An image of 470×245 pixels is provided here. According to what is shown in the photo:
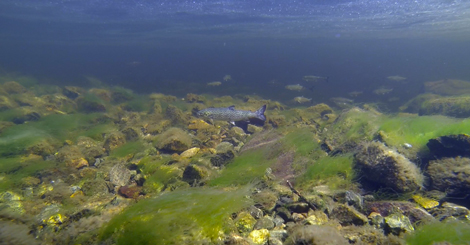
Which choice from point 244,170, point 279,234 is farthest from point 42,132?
point 279,234

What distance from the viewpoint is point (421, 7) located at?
84.1ft

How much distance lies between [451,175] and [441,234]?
1821 mm

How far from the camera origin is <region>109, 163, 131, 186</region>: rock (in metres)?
5.69

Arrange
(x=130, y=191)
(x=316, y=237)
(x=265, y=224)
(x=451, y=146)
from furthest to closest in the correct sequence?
(x=130, y=191) → (x=451, y=146) → (x=265, y=224) → (x=316, y=237)

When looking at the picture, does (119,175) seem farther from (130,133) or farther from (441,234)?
(441,234)

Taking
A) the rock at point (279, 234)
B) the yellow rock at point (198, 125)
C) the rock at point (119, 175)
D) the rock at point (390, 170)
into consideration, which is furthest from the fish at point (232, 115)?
the rock at point (279, 234)

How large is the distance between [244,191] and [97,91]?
808 inches

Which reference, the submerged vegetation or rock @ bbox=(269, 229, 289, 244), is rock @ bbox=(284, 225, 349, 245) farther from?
rock @ bbox=(269, 229, 289, 244)

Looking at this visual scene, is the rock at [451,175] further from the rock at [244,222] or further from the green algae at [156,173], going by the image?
the green algae at [156,173]

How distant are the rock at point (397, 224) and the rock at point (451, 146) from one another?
248 centimetres

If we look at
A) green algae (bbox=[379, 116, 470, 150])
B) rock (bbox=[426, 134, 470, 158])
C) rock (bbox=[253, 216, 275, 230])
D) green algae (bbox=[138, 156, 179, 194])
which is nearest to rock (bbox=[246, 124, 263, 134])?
green algae (bbox=[138, 156, 179, 194])

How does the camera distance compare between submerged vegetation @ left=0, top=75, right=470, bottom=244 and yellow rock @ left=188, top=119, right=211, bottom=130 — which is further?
yellow rock @ left=188, top=119, right=211, bottom=130

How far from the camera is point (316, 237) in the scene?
2543 millimetres

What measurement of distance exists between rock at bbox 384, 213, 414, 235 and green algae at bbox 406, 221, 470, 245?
151mm
